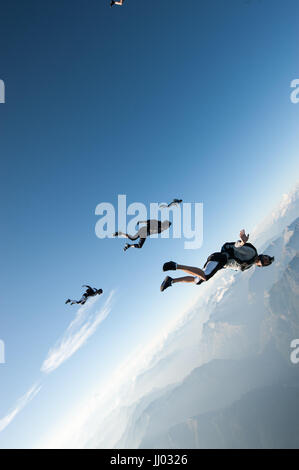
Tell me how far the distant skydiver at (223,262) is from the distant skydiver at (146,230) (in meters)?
2.44

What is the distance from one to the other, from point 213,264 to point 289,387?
242m

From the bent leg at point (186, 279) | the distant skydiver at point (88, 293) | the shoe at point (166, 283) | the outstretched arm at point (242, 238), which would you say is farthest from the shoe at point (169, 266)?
the distant skydiver at point (88, 293)

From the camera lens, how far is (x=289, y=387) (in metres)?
186

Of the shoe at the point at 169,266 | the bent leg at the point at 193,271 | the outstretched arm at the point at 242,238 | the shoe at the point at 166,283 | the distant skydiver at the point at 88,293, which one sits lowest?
the distant skydiver at the point at 88,293

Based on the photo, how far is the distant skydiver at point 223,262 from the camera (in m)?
7.73

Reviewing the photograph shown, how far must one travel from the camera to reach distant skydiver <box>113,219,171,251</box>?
9722mm

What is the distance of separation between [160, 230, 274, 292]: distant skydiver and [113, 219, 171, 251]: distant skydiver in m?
2.44

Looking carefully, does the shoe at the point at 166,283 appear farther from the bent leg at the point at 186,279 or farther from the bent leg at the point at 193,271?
the bent leg at the point at 193,271

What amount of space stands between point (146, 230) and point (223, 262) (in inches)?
134

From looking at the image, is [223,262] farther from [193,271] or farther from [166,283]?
[166,283]

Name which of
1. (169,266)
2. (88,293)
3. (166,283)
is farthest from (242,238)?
(88,293)
